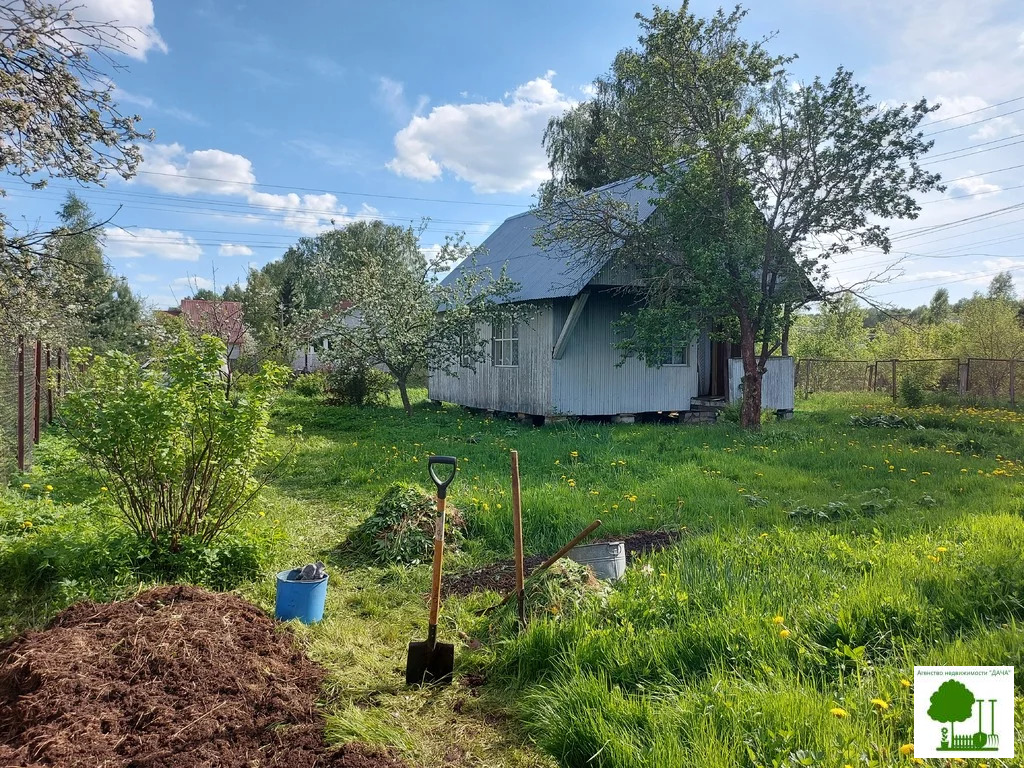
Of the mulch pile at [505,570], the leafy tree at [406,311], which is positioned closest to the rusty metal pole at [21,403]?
the mulch pile at [505,570]

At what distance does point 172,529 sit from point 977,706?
4851 millimetres

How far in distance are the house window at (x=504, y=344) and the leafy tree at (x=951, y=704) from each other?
40.3ft

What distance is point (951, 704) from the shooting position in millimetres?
2549

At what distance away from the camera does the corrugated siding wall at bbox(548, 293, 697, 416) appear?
44.4 ft

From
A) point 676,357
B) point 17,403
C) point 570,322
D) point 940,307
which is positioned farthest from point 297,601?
point 940,307

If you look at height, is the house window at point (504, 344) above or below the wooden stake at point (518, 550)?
above

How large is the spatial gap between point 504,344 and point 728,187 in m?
6.40

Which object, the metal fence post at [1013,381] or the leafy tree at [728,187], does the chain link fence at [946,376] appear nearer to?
the metal fence post at [1013,381]

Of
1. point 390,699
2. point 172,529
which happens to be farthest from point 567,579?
point 172,529

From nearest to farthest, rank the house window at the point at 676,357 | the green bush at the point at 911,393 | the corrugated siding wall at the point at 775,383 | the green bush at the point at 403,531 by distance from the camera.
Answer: the green bush at the point at 403,531 < the house window at the point at 676,357 < the corrugated siding wall at the point at 775,383 < the green bush at the point at 911,393

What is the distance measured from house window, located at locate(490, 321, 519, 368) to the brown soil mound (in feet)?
38.2

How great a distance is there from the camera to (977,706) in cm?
260

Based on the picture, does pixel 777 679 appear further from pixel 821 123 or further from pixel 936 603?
pixel 821 123

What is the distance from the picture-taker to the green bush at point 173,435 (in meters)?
4.18
